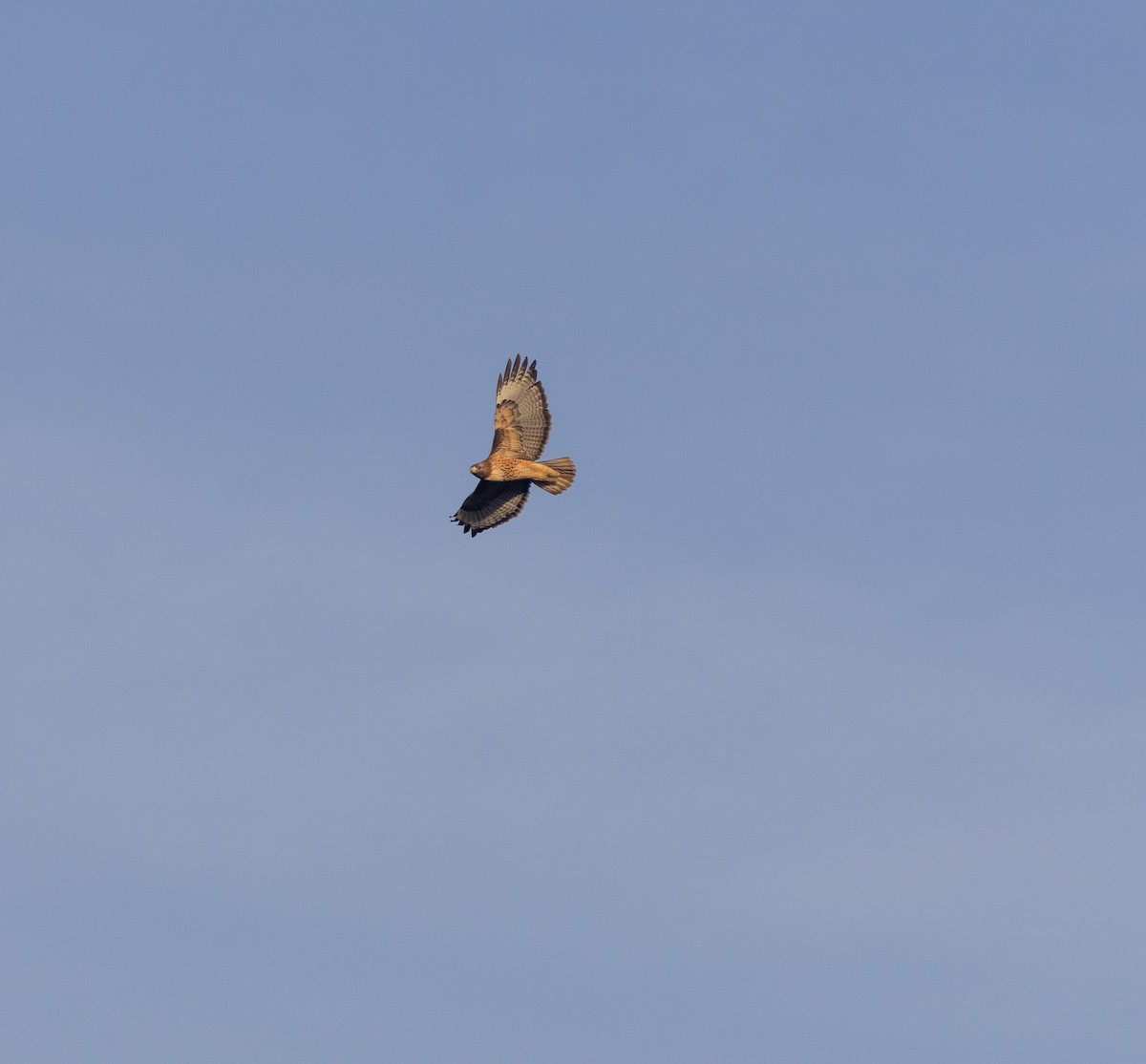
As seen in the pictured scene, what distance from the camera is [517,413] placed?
6275 centimetres

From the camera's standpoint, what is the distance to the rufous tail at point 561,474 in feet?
198

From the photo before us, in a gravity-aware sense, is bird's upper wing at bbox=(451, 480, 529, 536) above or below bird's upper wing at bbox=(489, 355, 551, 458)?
below

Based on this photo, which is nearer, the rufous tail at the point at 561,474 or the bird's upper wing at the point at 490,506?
the rufous tail at the point at 561,474

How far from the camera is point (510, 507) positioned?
206 feet

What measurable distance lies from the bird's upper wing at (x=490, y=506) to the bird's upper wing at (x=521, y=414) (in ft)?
4.17

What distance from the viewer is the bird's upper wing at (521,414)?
6184 cm

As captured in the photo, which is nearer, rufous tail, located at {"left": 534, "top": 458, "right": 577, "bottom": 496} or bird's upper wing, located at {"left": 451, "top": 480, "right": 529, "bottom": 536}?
rufous tail, located at {"left": 534, "top": 458, "right": 577, "bottom": 496}

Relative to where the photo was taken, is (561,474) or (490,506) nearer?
(561,474)

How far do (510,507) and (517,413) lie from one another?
2938 millimetres

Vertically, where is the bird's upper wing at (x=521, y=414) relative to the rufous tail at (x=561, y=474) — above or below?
above

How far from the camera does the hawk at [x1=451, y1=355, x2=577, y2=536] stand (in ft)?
198

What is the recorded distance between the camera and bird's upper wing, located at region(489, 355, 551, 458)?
61844 millimetres

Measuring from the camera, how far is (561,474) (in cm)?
6028

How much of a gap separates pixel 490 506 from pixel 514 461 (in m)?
2.42
